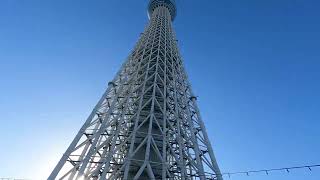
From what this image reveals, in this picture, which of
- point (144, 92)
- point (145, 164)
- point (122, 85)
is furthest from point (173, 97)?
point (145, 164)

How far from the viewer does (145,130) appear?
24.3 metres

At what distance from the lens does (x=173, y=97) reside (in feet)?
90.8

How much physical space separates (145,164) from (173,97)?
9.60 meters

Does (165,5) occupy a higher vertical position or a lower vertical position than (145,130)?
higher

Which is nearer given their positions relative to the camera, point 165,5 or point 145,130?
point 145,130

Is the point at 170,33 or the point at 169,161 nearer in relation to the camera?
the point at 169,161

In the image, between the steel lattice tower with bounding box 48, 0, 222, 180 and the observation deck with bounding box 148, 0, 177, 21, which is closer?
the steel lattice tower with bounding box 48, 0, 222, 180

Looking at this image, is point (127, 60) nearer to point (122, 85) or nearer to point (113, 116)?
point (122, 85)

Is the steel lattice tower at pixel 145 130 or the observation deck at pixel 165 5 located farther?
the observation deck at pixel 165 5

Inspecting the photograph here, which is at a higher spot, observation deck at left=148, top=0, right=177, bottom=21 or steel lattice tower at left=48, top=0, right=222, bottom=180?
observation deck at left=148, top=0, right=177, bottom=21

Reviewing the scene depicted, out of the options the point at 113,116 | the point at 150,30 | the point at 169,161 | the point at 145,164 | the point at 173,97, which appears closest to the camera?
the point at 145,164

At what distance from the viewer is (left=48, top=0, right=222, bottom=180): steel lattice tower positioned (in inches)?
791

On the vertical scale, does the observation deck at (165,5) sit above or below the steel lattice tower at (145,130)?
above

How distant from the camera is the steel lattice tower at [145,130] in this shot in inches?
791
